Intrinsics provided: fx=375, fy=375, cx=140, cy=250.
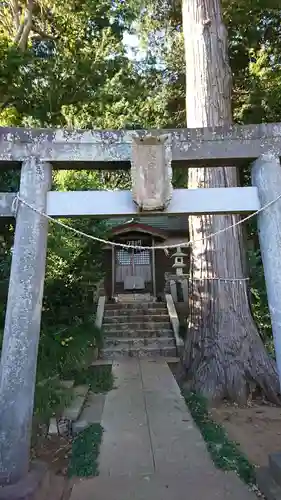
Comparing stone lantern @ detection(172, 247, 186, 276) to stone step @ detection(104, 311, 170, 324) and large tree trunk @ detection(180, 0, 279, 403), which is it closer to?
stone step @ detection(104, 311, 170, 324)

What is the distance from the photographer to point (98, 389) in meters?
6.52

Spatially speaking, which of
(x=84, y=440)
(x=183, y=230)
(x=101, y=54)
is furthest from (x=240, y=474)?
(x=183, y=230)

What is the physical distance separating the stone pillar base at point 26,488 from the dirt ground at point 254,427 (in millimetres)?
2289

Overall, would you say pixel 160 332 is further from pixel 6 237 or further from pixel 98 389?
pixel 6 237

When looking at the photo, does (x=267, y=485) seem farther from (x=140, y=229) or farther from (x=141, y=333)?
(x=140, y=229)

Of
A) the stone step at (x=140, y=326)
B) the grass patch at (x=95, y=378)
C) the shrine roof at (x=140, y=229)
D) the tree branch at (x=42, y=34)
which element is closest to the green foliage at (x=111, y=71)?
the tree branch at (x=42, y=34)

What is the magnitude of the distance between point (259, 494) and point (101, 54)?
10977 mm

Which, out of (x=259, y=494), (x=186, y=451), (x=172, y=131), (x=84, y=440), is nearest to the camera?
(x=259, y=494)

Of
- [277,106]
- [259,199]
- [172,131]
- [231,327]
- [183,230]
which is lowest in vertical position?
[231,327]

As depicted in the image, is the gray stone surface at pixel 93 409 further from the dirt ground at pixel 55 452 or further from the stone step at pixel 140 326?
the stone step at pixel 140 326

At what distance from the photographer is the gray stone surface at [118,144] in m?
3.46

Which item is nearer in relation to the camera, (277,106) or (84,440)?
(84,440)

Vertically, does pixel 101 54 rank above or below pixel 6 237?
above

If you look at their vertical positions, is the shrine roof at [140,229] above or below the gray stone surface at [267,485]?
above
